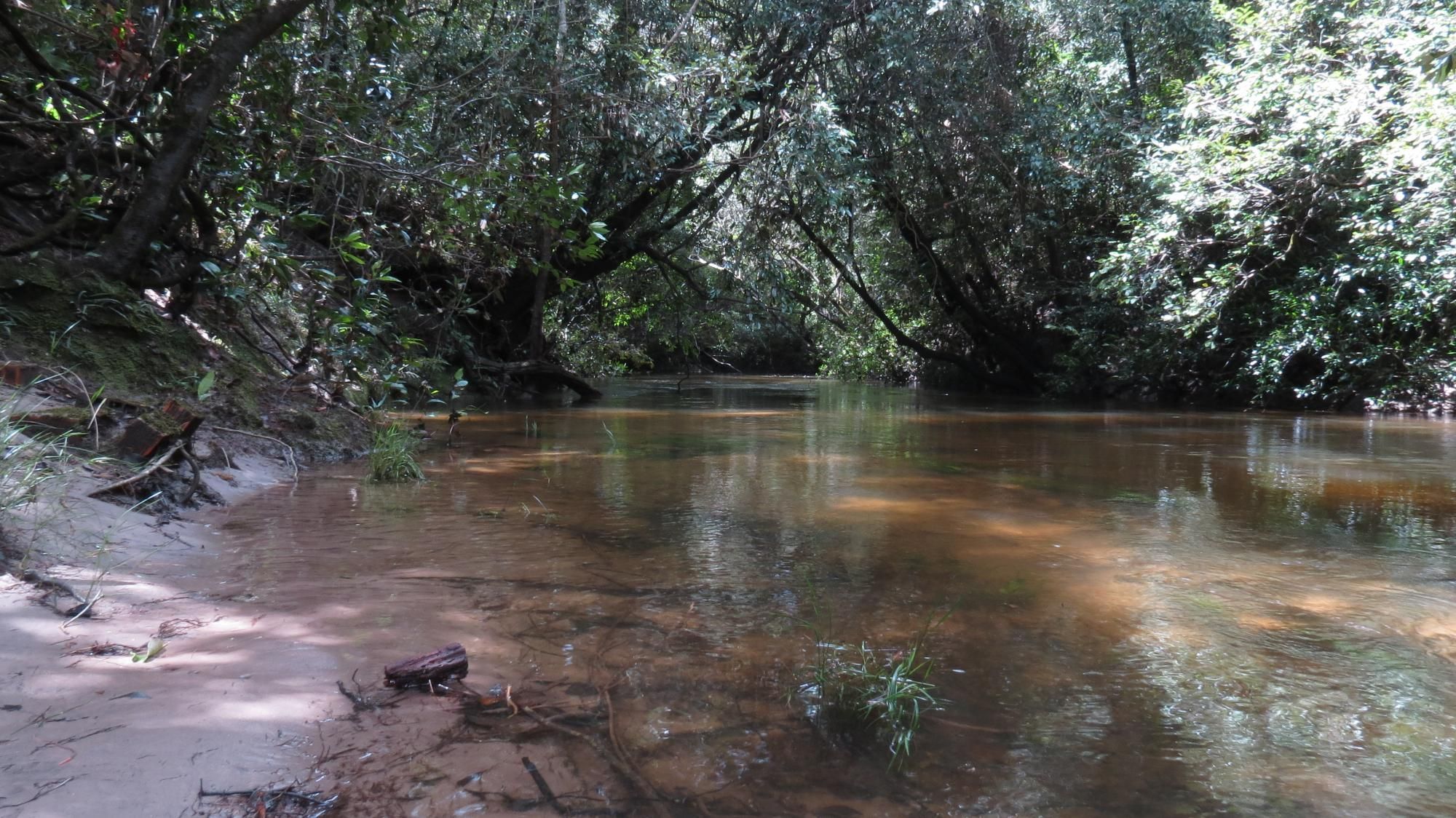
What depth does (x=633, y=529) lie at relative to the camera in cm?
393

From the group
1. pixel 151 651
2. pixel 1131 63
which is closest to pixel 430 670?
pixel 151 651

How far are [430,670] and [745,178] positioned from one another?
37.9ft

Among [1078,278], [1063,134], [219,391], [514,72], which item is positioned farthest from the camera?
[1078,278]

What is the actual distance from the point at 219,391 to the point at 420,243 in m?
3.48

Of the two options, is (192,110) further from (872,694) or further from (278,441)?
(872,694)

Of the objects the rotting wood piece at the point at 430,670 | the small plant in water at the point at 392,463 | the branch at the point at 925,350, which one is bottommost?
the rotting wood piece at the point at 430,670

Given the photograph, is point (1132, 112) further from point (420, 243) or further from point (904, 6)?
point (420, 243)

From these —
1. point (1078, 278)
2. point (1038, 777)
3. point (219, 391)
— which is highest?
point (1078, 278)

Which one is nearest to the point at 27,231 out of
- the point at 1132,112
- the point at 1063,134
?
the point at 1063,134

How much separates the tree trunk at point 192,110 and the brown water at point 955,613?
1.70m

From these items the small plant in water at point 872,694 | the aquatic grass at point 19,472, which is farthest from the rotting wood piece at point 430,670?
the aquatic grass at point 19,472

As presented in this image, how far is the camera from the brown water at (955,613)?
71.7 inches

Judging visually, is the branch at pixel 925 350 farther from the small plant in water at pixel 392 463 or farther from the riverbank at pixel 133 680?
the riverbank at pixel 133 680

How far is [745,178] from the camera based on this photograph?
507 inches
